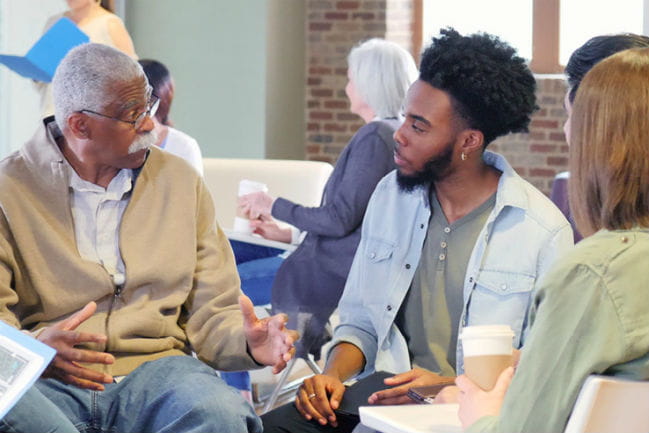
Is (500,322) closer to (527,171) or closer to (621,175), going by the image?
(621,175)

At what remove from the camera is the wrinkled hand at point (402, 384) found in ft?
7.73

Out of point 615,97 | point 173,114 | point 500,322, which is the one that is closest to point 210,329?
point 500,322

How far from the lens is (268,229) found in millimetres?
4105

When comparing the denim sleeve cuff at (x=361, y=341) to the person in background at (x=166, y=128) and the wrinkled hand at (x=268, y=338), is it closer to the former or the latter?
the wrinkled hand at (x=268, y=338)

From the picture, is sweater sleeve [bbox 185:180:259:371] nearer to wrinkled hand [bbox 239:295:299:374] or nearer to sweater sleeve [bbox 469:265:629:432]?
wrinkled hand [bbox 239:295:299:374]

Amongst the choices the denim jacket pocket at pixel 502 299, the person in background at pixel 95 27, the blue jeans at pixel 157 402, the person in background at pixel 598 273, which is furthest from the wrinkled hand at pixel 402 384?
the person in background at pixel 95 27

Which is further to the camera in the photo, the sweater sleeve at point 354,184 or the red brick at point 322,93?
the red brick at point 322,93

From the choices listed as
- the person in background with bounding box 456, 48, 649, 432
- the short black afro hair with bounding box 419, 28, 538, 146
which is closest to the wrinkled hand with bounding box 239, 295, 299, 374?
the short black afro hair with bounding box 419, 28, 538, 146

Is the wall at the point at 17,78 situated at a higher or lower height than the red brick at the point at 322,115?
higher

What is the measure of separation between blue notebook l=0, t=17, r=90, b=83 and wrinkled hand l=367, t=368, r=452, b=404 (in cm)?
242

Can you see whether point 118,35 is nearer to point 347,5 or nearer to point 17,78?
point 17,78

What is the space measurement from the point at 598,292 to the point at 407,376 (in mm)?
955

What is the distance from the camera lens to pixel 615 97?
5.13 ft

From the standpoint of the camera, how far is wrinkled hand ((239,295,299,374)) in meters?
2.41
